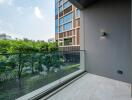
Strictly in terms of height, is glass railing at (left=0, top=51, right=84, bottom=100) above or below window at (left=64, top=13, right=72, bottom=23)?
below

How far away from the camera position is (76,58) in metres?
4.17

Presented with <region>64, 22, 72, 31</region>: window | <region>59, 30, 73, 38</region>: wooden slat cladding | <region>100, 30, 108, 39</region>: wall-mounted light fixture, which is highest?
<region>64, 22, 72, 31</region>: window

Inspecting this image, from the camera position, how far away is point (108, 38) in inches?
144

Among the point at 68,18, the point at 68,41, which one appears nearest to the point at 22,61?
the point at 68,41

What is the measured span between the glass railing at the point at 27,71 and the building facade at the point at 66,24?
36.2 ft

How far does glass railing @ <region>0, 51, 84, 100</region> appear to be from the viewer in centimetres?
169

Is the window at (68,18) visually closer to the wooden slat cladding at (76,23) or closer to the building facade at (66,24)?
the building facade at (66,24)

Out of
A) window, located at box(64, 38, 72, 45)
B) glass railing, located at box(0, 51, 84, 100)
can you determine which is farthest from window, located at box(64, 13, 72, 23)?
glass railing, located at box(0, 51, 84, 100)

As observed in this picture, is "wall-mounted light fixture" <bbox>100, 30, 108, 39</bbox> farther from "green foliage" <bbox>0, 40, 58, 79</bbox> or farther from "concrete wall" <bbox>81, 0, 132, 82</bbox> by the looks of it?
"green foliage" <bbox>0, 40, 58, 79</bbox>

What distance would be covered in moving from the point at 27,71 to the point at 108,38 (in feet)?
8.82

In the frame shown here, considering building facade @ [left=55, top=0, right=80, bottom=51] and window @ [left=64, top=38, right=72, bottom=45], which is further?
window @ [left=64, top=38, right=72, bottom=45]

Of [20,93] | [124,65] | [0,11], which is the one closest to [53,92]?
[20,93]

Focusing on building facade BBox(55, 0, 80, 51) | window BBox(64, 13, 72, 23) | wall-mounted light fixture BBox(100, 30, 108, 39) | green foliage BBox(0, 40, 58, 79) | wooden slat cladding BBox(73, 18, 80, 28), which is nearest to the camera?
green foliage BBox(0, 40, 58, 79)

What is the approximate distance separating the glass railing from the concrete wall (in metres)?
1.45
